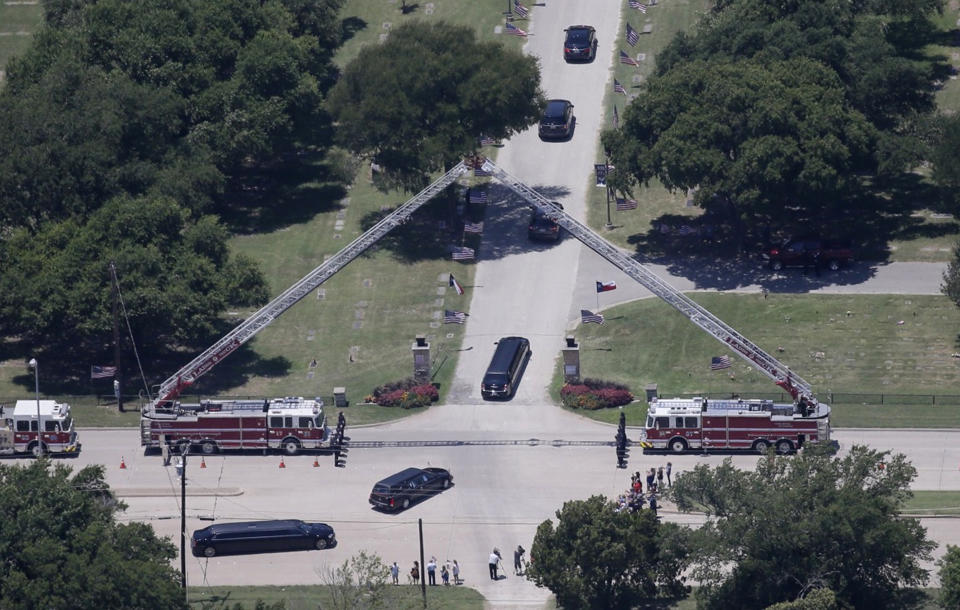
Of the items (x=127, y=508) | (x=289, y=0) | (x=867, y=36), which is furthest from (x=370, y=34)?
(x=127, y=508)

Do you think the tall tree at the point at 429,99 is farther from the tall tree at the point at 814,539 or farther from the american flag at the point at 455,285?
the tall tree at the point at 814,539

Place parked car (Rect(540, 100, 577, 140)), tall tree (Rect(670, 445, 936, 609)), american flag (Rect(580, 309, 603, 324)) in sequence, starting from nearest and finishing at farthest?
tall tree (Rect(670, 445, 936, 609)) < american flag (Rect(580, 309, 603, 324)) < parked car (Rect(540, 100, 577, 140))

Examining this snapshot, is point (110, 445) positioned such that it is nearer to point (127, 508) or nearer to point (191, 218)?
point (127, 508)

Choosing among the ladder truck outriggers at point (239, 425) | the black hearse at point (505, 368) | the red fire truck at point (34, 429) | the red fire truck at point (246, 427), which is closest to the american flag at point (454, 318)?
the black hearse at point (505, 368)

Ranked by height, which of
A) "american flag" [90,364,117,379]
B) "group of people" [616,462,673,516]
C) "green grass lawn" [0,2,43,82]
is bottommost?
"group of people" [616,462,673,516]

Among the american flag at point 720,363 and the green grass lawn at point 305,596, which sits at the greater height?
the american flag at point 720,363

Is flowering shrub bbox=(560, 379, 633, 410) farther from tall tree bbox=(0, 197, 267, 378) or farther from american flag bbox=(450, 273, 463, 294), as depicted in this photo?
tall tree bbox=(0, 197, 267, 378)

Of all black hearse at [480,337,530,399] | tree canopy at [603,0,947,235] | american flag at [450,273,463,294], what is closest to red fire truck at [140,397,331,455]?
black hearse at [480,337,530,399]
